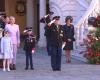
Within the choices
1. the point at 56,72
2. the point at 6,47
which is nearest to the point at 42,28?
the point at 6,47

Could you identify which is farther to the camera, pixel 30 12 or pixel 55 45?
pixel 30 12

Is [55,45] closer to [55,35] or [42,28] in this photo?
[55,35]

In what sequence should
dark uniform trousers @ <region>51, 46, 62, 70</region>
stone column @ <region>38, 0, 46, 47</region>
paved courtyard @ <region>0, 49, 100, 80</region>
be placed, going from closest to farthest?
paved courtyard @ <region>0, 49, 100, 80</region> < dark uniform trousers @ <region>51, 46, 62, 70</region> < stone column @ <region>38, 0, 46, 47</region>

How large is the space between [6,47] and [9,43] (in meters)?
0.17

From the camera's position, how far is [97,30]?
18453 mm

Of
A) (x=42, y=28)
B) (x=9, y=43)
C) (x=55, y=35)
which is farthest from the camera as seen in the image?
(x=42, y=28)

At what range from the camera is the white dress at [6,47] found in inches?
639

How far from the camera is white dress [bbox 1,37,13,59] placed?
16.2 m

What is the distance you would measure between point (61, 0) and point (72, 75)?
9.87m

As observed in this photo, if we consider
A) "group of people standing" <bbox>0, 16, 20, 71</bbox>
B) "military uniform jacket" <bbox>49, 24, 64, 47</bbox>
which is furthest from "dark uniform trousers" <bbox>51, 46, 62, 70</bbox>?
"group of people standing" <bbox>0, 16, 20, 71</bbox>

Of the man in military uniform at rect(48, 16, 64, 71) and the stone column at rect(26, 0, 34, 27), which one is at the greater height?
the stone column at rect(26, 0, 34, 27)

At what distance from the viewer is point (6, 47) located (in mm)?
16266

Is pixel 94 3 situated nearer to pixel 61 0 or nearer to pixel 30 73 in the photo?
pixel 61 0

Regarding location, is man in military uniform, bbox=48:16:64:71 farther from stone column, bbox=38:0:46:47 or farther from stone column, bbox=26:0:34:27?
stone column, bbox=26:0:34:27
